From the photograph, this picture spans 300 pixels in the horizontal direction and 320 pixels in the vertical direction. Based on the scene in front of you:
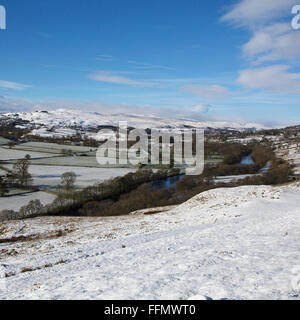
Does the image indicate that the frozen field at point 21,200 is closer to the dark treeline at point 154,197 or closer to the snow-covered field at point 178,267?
the dark treeline at point 154,197

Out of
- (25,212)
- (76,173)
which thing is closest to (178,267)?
(25,212)

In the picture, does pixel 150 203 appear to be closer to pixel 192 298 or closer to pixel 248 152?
pixel 192 298

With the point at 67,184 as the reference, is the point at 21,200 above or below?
below

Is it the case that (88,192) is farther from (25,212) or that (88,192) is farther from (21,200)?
(25,212)

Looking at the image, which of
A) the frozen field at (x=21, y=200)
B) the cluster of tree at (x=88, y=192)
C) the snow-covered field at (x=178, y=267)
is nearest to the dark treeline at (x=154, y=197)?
the cluster of tree at (x=88, y=192)

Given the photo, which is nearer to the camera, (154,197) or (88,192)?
(154,197)

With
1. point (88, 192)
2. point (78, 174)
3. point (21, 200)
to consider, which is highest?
point (78, 174)

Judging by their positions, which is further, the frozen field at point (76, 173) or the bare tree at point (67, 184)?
the frozen field at point (76, 173)


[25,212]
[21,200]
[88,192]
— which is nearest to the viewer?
[25,212]

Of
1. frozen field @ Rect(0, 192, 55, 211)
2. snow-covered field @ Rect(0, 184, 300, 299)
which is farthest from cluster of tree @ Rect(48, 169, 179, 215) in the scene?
snow-covered field @ Rect(0, 184, 300, 299)

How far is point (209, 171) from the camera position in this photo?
7012 cm

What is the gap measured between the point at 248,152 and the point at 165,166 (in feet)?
229

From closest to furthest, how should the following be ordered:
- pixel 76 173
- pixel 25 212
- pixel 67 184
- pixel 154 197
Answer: pixel 25 212
pixel 154 197
pixel 67 184
pixel 76 173
